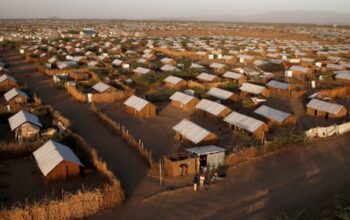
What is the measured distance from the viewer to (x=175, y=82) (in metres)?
34.7

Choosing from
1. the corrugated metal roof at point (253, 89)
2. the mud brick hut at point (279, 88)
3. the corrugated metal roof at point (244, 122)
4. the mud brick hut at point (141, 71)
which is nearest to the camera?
the corrugated metal roof at point (244, 122)

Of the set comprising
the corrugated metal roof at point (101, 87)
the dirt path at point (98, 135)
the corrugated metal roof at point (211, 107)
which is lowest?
the dirt path at point (98, 135)

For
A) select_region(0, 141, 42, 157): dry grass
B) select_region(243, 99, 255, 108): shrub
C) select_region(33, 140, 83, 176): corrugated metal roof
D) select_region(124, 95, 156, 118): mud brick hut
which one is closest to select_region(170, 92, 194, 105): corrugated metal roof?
select_region(124, 95, 156, 118): mud brick hut

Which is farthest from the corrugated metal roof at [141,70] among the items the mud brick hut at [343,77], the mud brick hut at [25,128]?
the mud brick hut at [343,77]

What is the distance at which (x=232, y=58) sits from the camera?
52.6 meters

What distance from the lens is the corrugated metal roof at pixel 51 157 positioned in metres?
15.6

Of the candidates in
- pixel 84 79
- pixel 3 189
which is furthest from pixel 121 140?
pixel 84 79

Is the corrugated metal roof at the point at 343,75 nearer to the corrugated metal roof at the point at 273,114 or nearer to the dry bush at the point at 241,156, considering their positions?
the corrugated metal roof at the point at 273,114

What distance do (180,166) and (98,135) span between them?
7.45m

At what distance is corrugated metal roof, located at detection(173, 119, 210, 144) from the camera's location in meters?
19.3

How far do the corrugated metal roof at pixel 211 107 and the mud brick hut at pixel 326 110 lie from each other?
6994mm

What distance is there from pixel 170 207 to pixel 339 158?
10.3 meters

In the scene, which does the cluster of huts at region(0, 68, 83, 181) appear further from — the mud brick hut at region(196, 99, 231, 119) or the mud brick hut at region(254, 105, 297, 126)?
the mud brick hut at region(254, 105, 297, 126)

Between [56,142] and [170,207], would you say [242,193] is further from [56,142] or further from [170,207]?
[56,142]
